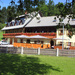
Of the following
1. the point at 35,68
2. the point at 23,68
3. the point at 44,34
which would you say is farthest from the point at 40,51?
the point at 44,34

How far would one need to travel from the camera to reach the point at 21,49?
15.5m

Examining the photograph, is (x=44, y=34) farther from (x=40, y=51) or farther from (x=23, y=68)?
(x=23, y=68)

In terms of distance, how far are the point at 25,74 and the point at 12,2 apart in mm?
4451

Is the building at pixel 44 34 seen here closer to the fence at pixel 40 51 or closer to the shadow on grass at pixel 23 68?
the fence at pixel 40 51

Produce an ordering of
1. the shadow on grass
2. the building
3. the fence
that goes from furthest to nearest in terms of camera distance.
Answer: the building → the fence → the shadow on grass

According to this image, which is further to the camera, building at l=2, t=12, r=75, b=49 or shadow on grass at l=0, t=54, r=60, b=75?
building at l=2, t=12, r=75, b=49

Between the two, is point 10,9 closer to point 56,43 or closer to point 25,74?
point 25,74

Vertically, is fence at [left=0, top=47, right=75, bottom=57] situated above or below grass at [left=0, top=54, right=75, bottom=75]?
above

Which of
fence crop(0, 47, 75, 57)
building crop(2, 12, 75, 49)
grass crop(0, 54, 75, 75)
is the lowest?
grass crop(0, 54, 75, 75)

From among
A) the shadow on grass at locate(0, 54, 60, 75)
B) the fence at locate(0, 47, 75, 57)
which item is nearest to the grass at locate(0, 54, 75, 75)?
the shadow on grass at locate(0, 54, 60, 75)

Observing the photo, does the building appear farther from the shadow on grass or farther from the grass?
the shadow on grass

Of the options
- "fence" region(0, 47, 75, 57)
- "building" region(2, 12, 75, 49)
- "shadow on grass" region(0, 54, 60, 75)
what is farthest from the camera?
"building" region(2, 12, 75, 49)

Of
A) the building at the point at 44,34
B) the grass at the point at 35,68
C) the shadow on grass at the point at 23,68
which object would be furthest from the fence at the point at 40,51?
the building at the point at 44,34

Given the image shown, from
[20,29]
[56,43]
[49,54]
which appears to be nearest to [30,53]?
[49,54]
